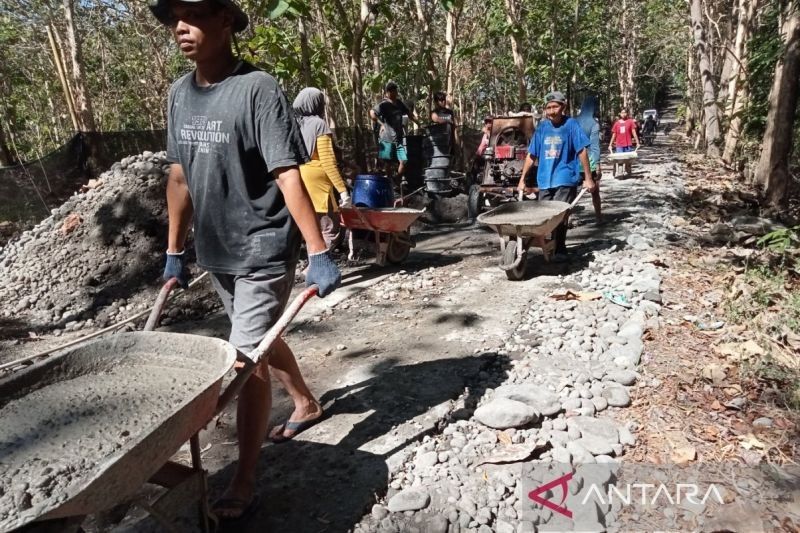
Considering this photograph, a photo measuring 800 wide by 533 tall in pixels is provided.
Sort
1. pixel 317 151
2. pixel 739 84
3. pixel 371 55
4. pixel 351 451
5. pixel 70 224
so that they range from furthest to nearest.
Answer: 1. pixel 371 55
2. pixel 739 84
3. pixel 70 224
4. pixel 317 151
5. pixel 351 451

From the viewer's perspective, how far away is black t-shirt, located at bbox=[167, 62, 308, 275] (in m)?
2.27

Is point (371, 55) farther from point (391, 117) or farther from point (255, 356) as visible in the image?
→ point (255, 356)

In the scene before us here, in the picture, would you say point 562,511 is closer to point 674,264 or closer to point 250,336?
point 250,336

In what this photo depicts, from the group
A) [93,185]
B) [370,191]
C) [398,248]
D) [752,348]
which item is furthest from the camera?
[93,185]

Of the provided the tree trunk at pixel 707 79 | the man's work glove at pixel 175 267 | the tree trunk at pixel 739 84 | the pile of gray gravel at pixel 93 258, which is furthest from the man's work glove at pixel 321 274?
the tree trunk at pixel 707 79

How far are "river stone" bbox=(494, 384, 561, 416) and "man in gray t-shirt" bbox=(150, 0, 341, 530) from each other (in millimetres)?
1528

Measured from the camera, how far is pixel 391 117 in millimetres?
9852

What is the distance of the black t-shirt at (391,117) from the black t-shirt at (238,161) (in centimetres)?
757

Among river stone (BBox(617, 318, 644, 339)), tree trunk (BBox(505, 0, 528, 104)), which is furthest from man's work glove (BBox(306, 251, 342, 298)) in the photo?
tree trunk (BBox(505, 0, 528, 104))

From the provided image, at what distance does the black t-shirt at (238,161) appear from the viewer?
2270 millimetres

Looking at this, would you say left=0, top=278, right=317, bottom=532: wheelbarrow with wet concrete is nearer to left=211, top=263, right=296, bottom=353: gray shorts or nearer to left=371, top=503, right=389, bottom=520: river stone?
left=211, top=263, right=296, bottom=353: gray shorts

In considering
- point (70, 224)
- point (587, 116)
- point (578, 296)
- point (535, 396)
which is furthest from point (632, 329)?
point (70, 224)

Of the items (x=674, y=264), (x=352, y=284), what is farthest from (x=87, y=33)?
(x=674, y=264)

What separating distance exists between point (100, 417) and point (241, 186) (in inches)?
40.3
